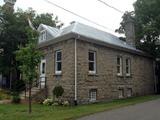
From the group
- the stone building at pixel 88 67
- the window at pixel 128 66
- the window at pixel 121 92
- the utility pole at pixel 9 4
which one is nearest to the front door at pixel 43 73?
the stone building at pixel 88 67

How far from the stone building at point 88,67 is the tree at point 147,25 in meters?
3.65

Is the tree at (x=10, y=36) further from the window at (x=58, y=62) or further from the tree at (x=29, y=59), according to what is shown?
the tree at (x=29, y=59)

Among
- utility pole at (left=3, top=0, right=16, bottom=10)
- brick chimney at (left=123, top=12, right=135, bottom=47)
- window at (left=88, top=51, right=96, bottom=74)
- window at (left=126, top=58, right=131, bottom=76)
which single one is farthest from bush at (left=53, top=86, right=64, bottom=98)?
utility pole at (left=3, top=0, right=16, bottom=10)

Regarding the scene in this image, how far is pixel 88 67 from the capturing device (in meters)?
18.5

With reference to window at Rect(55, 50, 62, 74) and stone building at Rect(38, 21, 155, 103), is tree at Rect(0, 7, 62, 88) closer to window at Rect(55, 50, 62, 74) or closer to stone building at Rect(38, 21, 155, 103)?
stone building at Rect(38, 21, 155, 103)

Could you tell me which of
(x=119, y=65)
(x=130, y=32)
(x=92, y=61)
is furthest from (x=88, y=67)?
(x=130, y=32)

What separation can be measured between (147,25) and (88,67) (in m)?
11.6

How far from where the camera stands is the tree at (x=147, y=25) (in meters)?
26.5

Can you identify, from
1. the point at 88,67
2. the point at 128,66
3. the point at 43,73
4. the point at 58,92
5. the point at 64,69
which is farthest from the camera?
the point at 128,66

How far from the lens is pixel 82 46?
1820 cm

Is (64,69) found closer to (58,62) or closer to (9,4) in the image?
(58,62)

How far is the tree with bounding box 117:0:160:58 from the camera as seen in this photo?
26.5 metres

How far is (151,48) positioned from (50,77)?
43.9 ft

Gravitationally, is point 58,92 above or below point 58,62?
below
